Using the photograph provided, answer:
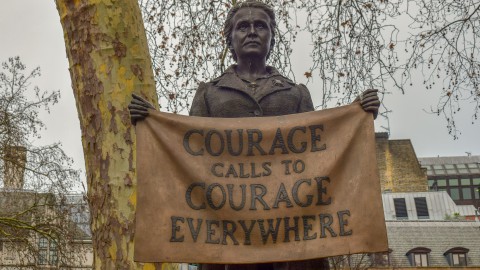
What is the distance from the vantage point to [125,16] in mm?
7270

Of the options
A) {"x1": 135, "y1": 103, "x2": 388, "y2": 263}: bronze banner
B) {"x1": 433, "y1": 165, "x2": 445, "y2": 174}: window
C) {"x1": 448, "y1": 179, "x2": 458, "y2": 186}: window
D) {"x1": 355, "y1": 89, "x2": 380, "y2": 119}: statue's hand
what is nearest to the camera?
{"x1": 135, "y1": 103, "x2": 388, "y2": 263}: bronze banner

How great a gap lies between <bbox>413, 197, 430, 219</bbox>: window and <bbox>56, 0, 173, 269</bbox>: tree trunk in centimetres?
3526

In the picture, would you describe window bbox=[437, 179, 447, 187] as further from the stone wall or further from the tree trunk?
the tree trunk

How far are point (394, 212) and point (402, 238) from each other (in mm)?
5084

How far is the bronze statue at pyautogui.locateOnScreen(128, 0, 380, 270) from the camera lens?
4691 millimetres

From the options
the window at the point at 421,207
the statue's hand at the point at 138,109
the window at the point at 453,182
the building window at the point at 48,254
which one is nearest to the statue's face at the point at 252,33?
the statue's hand at the point at 138,109

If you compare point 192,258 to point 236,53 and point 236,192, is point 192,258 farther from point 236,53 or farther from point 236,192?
point 236,53

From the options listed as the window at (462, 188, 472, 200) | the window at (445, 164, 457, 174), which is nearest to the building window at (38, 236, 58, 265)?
the window at (462, 188, 472, 200)

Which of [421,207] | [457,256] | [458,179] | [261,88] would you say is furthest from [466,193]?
[261,88]

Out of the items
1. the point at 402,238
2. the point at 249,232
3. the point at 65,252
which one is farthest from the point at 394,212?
the point at 249,232

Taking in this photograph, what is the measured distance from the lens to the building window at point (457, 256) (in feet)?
113

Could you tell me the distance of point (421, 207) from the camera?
41312 millimetres

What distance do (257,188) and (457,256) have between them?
1266 inches

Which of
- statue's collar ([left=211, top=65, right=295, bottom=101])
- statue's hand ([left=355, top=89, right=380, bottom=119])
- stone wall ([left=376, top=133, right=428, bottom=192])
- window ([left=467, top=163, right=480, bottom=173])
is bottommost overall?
statue's hand ([left=355, top=89, right=380, bottom=119])
